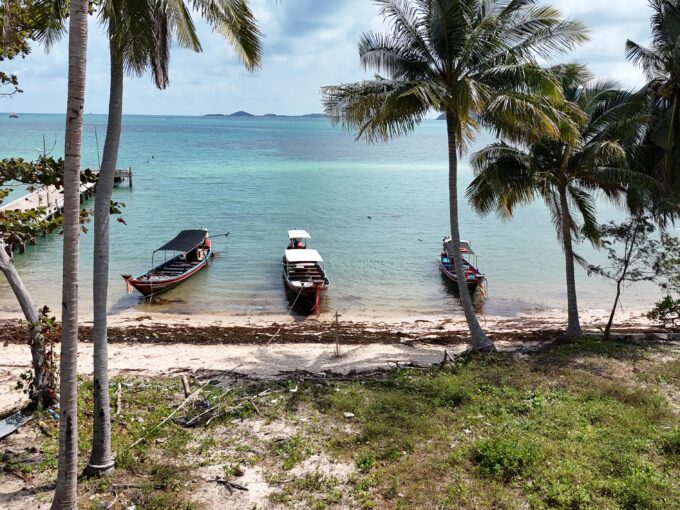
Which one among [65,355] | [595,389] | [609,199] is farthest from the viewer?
[609,199]

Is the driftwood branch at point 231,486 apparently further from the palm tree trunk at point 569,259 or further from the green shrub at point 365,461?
the palm tree trunk at point 569,259

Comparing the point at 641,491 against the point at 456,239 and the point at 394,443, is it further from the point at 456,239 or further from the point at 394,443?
the point at 456,239

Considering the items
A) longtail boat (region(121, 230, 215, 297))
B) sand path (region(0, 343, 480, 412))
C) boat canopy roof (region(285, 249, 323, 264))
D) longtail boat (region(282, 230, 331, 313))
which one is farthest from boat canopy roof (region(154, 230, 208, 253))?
sand path (region(0, 343, 480, 412))

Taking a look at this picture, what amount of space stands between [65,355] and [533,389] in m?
9.51

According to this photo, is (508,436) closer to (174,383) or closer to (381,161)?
(174,383)

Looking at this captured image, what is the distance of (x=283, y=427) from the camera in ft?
36.1

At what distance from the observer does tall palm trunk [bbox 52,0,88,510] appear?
261 inches

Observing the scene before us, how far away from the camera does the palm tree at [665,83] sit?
1644cm

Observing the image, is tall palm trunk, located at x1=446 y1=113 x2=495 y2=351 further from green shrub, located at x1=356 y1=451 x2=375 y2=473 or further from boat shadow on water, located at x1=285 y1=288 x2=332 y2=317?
boat shadow on water, located at x1=285 y1=288 x2=332 y2=317

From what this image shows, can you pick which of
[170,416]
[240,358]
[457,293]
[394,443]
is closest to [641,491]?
[394,443]

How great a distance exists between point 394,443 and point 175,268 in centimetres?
2231

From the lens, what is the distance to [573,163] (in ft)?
54.2

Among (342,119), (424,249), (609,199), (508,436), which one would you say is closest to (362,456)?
(508,436)

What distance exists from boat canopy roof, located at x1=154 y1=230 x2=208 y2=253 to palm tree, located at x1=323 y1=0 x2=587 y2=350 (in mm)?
16330
